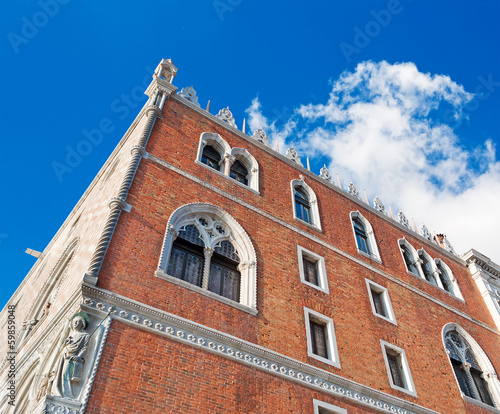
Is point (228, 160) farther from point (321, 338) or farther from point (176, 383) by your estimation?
point (176, 383)

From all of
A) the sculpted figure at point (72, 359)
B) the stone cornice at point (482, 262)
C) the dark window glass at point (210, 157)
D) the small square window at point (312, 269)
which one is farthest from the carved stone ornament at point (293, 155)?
the sculpted figure at point (72, 359)

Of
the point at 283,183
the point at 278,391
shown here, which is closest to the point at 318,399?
the point at 278,391

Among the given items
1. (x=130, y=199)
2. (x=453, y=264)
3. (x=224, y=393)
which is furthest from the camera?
(x=453, y=264)

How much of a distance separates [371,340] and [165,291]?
6.44 metres

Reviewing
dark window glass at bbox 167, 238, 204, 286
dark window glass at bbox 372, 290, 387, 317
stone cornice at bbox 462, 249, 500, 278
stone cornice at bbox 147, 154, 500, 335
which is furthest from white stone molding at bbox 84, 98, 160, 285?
stone cornice at bbox 462, 249, 500, 278

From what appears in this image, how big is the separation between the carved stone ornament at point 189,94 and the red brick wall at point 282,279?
0.68m

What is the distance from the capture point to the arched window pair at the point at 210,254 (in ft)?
37.6

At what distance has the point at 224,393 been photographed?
9.50 meters

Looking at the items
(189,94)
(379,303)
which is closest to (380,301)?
(379,303)

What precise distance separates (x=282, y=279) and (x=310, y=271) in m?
1.64

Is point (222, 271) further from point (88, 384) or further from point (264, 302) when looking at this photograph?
point (88, 384)

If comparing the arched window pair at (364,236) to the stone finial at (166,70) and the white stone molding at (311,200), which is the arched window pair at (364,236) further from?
the stone finial at (166,70)

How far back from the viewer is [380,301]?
15461 millimetres

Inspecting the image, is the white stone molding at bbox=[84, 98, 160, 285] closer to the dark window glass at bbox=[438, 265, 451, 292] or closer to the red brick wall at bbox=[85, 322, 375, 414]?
the red brick wall at bbox=[85, 322, 375, 414]
